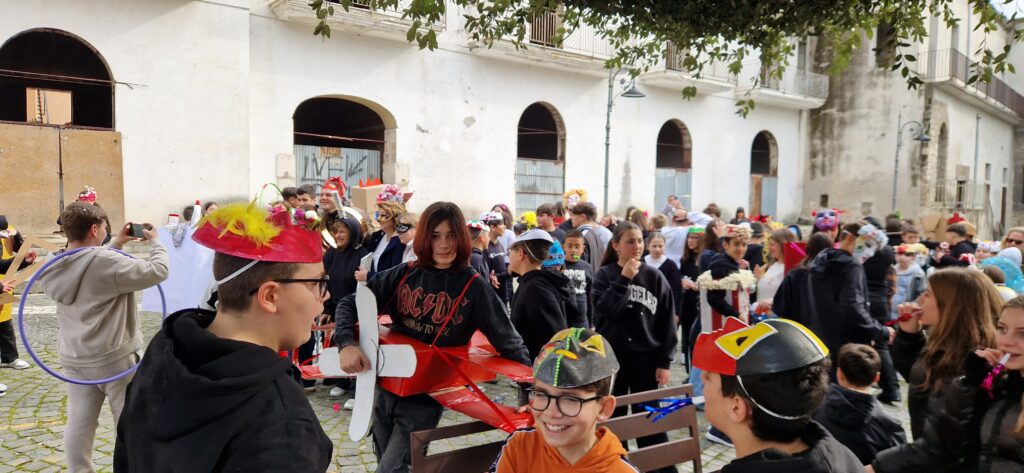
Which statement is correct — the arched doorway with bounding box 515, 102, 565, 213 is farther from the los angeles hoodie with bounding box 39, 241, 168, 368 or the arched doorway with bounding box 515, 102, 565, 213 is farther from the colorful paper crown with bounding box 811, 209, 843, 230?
the los angeles hoodie with bounding box 39, 241, 168, 368

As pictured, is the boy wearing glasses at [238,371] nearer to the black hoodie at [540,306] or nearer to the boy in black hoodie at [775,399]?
the boy in black hoodie at [775,399]

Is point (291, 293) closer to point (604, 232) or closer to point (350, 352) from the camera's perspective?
point (350, 352)

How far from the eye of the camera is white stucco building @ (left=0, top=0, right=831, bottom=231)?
11.8 metres

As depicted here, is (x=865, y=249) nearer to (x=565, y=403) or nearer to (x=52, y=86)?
(x=565, y=403)

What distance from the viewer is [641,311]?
440 centimetres

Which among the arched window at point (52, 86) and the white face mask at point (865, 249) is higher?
the arched window at point (52, 86)

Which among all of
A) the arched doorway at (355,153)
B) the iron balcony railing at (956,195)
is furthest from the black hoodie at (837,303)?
the iron balcony railing at (956,195)

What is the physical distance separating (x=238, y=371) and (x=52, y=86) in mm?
18657

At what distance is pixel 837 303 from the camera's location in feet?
16.9

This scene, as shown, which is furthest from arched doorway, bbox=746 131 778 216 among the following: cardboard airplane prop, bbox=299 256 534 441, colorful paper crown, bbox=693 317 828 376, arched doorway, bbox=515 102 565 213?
colorful paper crown, bbox=693 317 828 376

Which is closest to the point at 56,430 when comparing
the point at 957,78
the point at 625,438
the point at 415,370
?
the point at 415,370

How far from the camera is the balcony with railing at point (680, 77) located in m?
19.2

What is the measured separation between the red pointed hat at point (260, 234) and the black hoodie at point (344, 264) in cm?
417

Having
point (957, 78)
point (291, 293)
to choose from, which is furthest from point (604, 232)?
point (957, 78)
